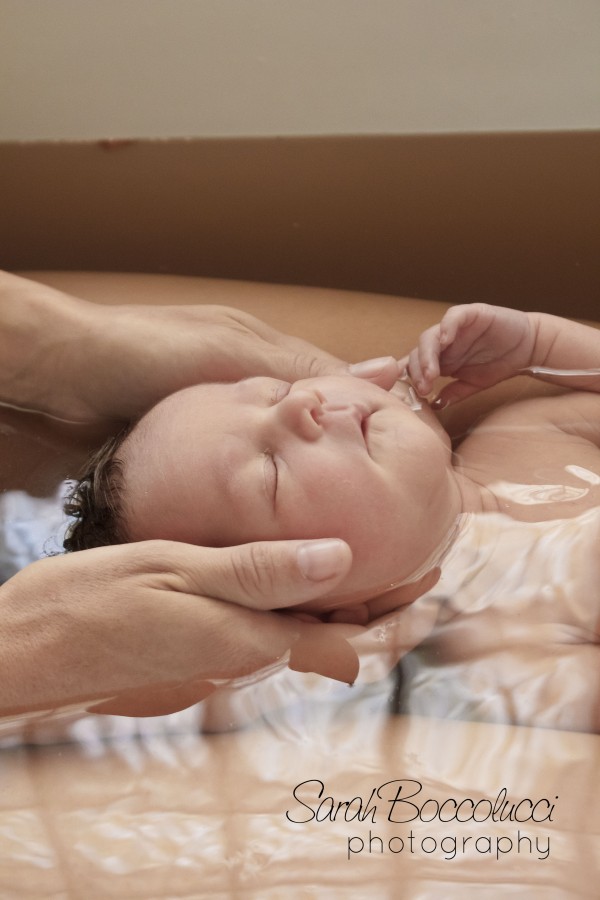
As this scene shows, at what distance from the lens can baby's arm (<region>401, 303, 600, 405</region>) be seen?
967 millimetres

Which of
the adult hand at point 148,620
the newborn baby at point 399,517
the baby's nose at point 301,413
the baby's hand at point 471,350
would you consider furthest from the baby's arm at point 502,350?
the adult hand at point 148,620

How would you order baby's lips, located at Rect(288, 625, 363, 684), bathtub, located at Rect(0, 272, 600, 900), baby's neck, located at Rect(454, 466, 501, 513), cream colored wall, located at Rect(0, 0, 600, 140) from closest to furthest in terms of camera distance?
bathtub, located at Rect(0, 272, 600, 900), baby's lips, located at Rect(288, 625, 363, 684), baby's neck, located at Rect(454, 466, 501, 513), cream colored wall, located at Rect(0, 0, 600, 140)

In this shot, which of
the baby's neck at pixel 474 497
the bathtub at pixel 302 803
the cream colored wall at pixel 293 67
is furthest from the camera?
the cream colored wall at pixel 293 67

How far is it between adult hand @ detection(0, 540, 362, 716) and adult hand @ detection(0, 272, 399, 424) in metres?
0.26

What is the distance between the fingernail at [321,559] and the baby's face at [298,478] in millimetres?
43

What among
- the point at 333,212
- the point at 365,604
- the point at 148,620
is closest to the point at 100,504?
the point at 148,620

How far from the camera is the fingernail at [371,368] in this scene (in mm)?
937

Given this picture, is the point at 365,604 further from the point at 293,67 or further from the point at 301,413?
the point at 293,67

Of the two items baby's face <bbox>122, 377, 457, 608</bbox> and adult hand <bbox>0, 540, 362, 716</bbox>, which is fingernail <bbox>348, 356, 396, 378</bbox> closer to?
baby's face <bbox>122, 377, 457, 608</bbox>

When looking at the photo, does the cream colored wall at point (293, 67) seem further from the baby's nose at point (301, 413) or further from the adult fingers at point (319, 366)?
the baby's nose at point (301, 413)

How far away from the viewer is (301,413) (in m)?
0.76

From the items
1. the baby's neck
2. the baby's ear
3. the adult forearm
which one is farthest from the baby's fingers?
the adult forearm

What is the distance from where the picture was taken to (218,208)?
4.39 feet

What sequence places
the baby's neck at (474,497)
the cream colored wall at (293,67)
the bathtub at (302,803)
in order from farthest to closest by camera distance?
the cream colored wall at (293,67), the baby's neck at (474,497), the bathtub at (302,803)
